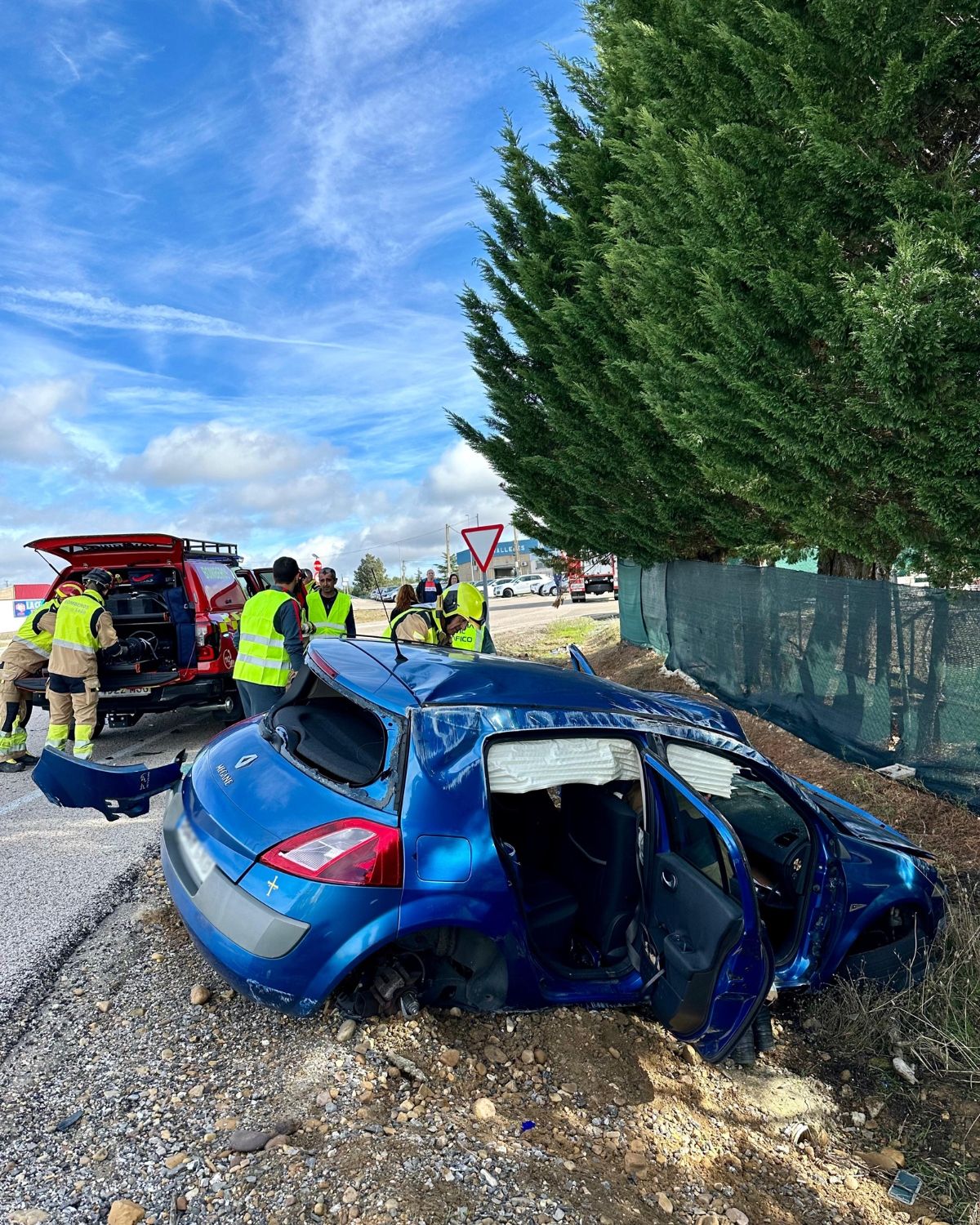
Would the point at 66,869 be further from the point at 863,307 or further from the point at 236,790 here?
the point at 863,307

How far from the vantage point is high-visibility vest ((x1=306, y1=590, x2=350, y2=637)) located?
8234 mm

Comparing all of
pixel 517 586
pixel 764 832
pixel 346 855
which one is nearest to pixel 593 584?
pixel 517 586

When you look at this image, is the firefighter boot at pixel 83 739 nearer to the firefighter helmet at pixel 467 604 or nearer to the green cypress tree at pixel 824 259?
the firefighter helmet at pixel 467 604

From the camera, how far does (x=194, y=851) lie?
9.47ft

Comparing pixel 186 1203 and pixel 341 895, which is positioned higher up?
pixel 341 895

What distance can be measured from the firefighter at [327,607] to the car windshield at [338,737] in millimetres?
4516

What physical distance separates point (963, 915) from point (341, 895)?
311 cm

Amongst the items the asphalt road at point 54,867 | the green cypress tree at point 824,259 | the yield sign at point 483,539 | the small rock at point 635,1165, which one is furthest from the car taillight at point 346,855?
the yield sign at point 483,539

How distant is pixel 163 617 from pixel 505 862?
618 cm

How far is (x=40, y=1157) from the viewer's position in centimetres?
217

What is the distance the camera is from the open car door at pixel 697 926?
2.56 metres

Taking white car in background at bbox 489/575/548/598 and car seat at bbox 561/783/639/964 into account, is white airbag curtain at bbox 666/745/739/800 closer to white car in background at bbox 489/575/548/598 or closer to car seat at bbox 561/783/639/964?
car seat at bbox 561/783/639/964

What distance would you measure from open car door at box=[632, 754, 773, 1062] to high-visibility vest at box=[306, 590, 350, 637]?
5784 mm

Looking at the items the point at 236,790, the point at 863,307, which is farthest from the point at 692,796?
the point at 863,307
